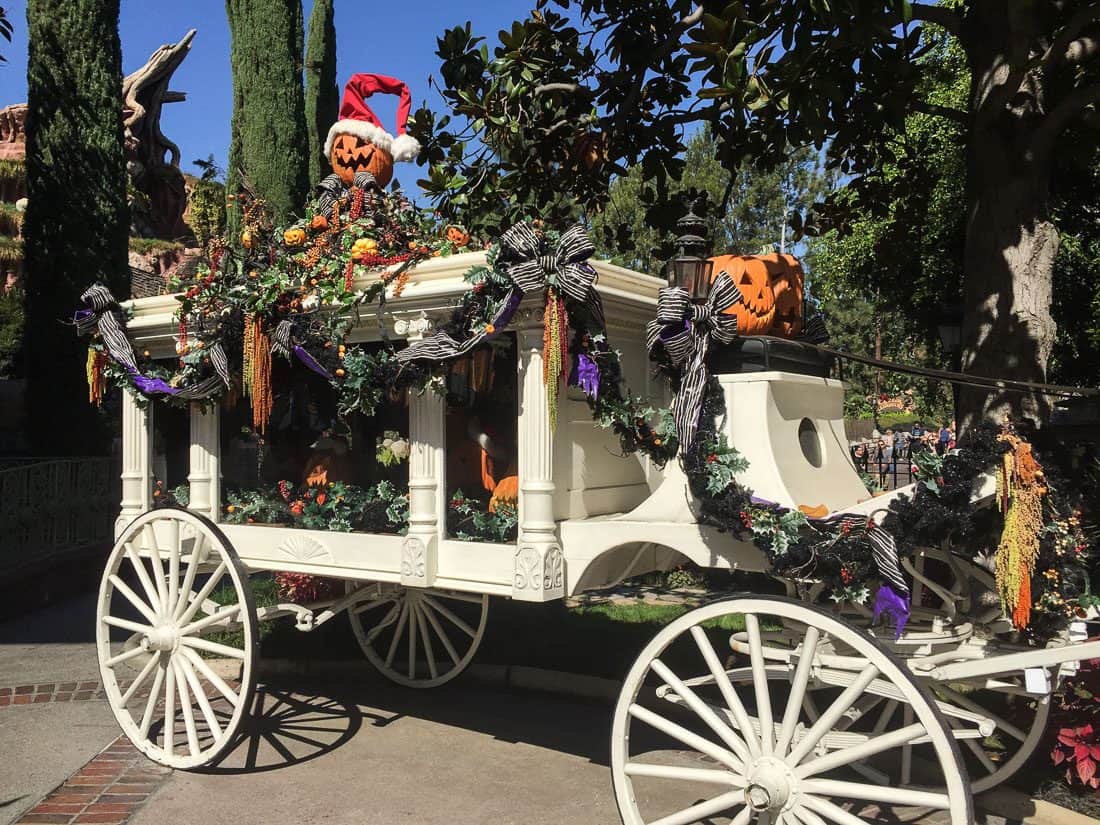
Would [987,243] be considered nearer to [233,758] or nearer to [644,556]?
[644,556]

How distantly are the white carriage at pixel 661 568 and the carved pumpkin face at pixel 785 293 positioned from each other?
0.31m

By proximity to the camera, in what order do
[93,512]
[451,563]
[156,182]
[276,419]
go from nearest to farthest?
[451,563] → [276,419] → [93,512] → [156,182]

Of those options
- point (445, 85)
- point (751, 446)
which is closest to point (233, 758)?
point (751, 446)

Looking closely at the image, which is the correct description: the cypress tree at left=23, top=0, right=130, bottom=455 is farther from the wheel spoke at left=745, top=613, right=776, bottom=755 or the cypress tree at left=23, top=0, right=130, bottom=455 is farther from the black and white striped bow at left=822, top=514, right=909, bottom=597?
the black and white striped bow at left=822, top=514, right=909, bottom=597

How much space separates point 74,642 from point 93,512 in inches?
137

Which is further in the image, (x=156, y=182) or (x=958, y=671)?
(x=156, y=182)

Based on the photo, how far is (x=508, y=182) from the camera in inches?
229

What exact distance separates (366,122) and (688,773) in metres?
4.15

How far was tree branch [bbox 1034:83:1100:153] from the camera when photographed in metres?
4.38

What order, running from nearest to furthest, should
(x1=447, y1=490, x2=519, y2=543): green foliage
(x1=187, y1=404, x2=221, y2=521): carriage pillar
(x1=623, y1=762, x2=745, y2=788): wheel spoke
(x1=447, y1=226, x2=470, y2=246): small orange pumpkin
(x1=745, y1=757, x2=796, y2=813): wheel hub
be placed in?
1. (x1=745, y1=757, x2=796, y2=813): wheel hub
2. (x1=623, y1=762, x2=745, y2=788): wheel spoke
3. (x1=447, y1=490, x2=519, y2=543): green foliage
4. (x1=447, y1=226, x2=470, y2=246): small orange pumpkin
5. (x1=187, y1=404, x2=221, y2=521): carriage pillar

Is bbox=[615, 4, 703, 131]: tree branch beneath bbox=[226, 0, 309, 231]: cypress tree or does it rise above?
beneath

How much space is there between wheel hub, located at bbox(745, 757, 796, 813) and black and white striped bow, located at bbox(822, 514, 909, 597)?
29.9 inches

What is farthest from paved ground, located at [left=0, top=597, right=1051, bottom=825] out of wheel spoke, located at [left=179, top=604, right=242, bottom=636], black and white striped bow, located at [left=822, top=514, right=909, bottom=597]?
black and white striped bow, located at [left=822, top=514, right=909, bottom=597]

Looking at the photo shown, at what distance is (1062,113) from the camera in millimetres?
4523
